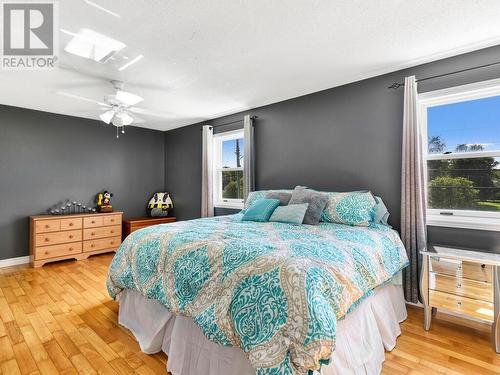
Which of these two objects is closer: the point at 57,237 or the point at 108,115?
the point at 108,115

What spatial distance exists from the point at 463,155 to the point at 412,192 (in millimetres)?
581

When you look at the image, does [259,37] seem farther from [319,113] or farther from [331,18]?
[319,113]

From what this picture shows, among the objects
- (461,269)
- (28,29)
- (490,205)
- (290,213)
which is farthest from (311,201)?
(28,29)

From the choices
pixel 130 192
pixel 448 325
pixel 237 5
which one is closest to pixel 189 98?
pixel 237 5

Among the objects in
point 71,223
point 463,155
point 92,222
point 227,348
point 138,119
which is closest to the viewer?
point 227,348

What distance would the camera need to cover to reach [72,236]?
13.5 feet

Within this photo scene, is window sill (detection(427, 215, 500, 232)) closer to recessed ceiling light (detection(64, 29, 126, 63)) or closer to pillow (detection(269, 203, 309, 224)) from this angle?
pillow (detection(269, 203, 309, 224))

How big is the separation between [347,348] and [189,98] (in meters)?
3.39

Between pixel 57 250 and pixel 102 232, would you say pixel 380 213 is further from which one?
pixel 57 250

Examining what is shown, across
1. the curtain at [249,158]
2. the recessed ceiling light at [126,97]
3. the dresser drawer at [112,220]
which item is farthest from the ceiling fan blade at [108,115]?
the dresser drawer at [112,220]

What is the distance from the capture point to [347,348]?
1.46m

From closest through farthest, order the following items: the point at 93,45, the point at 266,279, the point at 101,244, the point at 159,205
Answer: the point at 266,279, the point at 93,45, the point at 101,244, the point at 159,205

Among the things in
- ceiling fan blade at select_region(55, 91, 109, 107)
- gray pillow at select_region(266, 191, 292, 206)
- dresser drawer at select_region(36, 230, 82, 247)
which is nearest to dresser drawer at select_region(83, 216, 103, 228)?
dresser drawer at select_region(36, 230, 82, 247)

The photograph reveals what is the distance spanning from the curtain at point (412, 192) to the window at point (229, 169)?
8.08 ft
